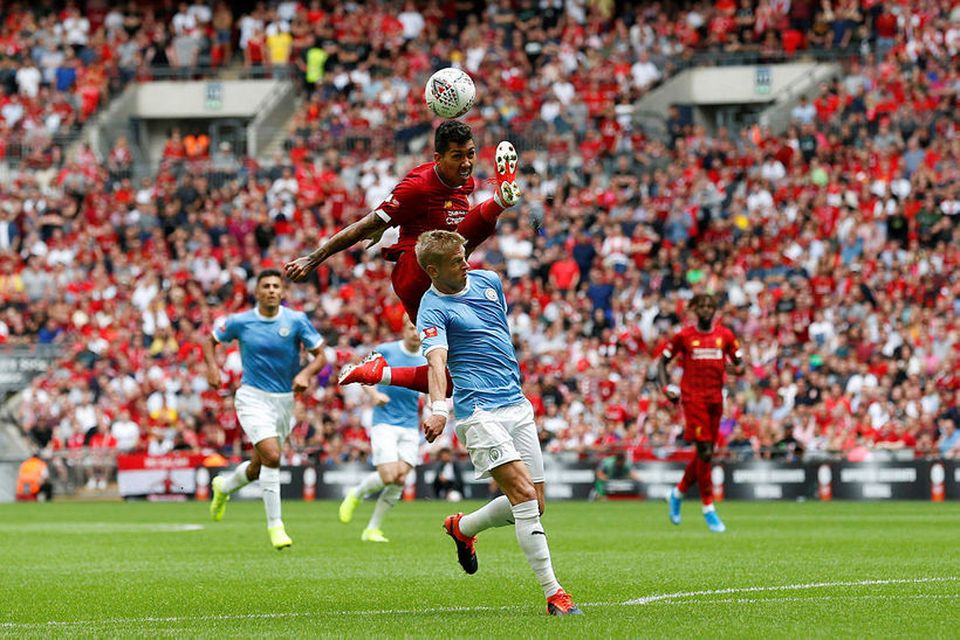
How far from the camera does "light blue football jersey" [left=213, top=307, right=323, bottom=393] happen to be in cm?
1781

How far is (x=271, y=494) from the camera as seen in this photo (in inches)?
678

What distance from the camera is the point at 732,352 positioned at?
20.2 meters

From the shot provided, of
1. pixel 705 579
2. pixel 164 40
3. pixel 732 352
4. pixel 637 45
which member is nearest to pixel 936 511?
pixel 732 352

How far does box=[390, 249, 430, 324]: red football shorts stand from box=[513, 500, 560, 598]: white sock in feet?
8.14

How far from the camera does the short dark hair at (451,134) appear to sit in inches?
488

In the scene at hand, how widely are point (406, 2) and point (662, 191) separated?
447 inches

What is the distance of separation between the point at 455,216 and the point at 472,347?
2193 millimetres

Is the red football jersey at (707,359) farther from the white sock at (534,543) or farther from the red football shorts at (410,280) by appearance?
the white sock at (534,543)

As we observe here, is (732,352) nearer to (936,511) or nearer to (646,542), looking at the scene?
(646,542)

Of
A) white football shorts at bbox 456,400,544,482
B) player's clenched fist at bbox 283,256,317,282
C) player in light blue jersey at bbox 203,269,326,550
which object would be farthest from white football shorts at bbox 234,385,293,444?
white football shorts at bbox 456,400,544,482

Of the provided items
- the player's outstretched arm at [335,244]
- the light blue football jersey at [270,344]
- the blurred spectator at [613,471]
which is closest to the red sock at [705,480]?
the light blue football jersey at [270,344]

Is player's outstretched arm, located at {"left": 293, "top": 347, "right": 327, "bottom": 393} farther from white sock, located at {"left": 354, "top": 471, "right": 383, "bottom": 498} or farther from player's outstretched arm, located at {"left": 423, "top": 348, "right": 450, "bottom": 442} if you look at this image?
player's outstretched arm, located at {"left": 423, "top": 348, "right": 450, "bottom": 442}

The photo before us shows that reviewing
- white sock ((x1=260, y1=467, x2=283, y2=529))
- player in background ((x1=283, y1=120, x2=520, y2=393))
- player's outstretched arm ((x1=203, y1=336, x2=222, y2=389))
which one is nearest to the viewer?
player in background ((x1=283, y1=120, x2=520, y2=393))

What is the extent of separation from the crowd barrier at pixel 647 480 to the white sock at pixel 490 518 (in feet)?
55.2
